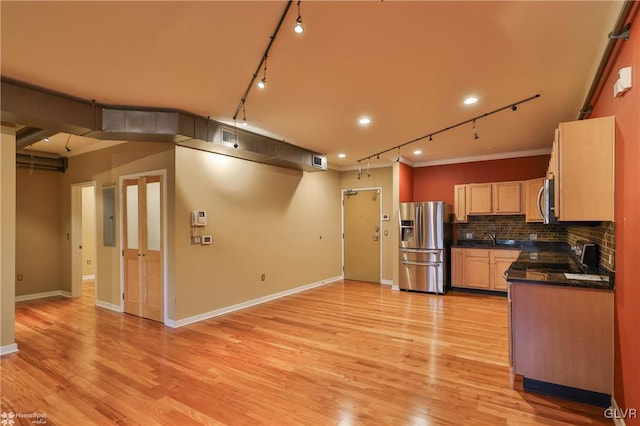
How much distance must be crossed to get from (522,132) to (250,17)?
4332 millimetres

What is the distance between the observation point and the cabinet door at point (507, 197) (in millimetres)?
5844

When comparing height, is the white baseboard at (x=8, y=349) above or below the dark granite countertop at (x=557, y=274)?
below

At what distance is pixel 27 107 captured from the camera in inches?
114

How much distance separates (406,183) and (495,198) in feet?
5.66

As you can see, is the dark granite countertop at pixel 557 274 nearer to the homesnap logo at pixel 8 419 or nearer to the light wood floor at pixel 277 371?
the light wood floor at pixel 277 371

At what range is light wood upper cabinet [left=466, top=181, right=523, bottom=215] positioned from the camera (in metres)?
5.85

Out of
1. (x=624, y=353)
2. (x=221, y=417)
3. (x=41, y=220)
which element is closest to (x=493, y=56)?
(x=624, y=353)

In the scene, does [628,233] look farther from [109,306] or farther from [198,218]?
[109,306]

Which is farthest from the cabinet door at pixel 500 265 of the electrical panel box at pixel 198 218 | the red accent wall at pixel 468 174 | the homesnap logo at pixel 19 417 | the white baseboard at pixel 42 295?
the white baseboard at pixel 42 295

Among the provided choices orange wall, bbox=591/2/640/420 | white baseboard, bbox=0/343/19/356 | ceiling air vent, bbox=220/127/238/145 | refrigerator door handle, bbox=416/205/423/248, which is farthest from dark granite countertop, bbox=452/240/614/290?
white baseboard, bbox=0/343/19/356

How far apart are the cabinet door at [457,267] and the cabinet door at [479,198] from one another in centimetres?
83

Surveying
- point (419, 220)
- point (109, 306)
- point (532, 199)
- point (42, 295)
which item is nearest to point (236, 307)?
point (109, 306)

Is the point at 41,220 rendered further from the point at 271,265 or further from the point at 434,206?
the point at 434,206

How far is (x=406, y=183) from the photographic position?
6.88 meters
